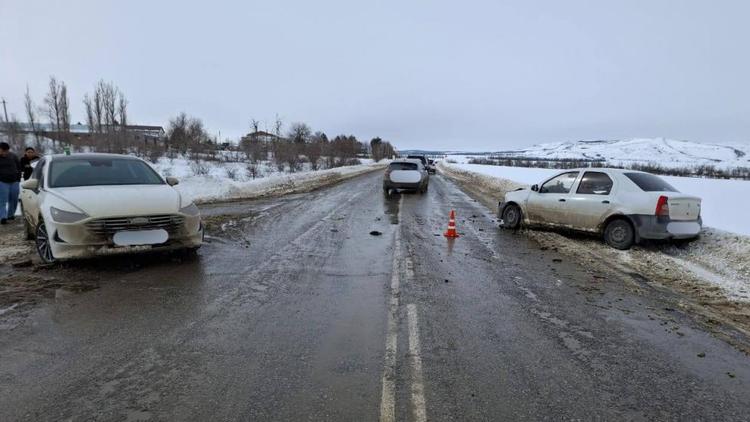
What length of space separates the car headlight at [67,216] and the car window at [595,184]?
8878mm

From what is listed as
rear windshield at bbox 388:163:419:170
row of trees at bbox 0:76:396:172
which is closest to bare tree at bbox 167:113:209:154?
row of trees at bbox 0:76:396:172

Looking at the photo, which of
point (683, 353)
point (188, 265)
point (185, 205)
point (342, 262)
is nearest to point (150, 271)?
point (188, 265)

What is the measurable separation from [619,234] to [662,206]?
89 cm

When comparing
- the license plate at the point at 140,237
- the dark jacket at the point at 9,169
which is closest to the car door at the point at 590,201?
the license plate at the point at 140,237

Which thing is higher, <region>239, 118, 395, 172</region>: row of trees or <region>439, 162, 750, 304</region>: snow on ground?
<region>239, 118, 395, 172</region>: row of trees

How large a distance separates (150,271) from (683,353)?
6.18 m

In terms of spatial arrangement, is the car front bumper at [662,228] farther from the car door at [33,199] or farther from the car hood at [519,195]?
the car door at [33,199]

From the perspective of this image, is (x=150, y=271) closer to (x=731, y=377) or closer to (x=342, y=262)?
(x=342, y=262)

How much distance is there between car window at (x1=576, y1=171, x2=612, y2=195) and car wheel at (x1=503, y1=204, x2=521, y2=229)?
172cm

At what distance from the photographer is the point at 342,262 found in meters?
7.10

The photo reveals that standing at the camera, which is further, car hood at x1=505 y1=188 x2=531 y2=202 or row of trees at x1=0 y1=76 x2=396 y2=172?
row of trees at x1=0 y1=76 x2=396 y2=172

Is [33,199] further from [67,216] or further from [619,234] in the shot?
[619,234]

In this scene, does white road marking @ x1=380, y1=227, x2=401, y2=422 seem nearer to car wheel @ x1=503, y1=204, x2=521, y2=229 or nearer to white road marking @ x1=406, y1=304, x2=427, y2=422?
white road marking @ x1=406, y1=304, x2=427, y2=422

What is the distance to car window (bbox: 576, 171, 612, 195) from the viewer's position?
357 inches
